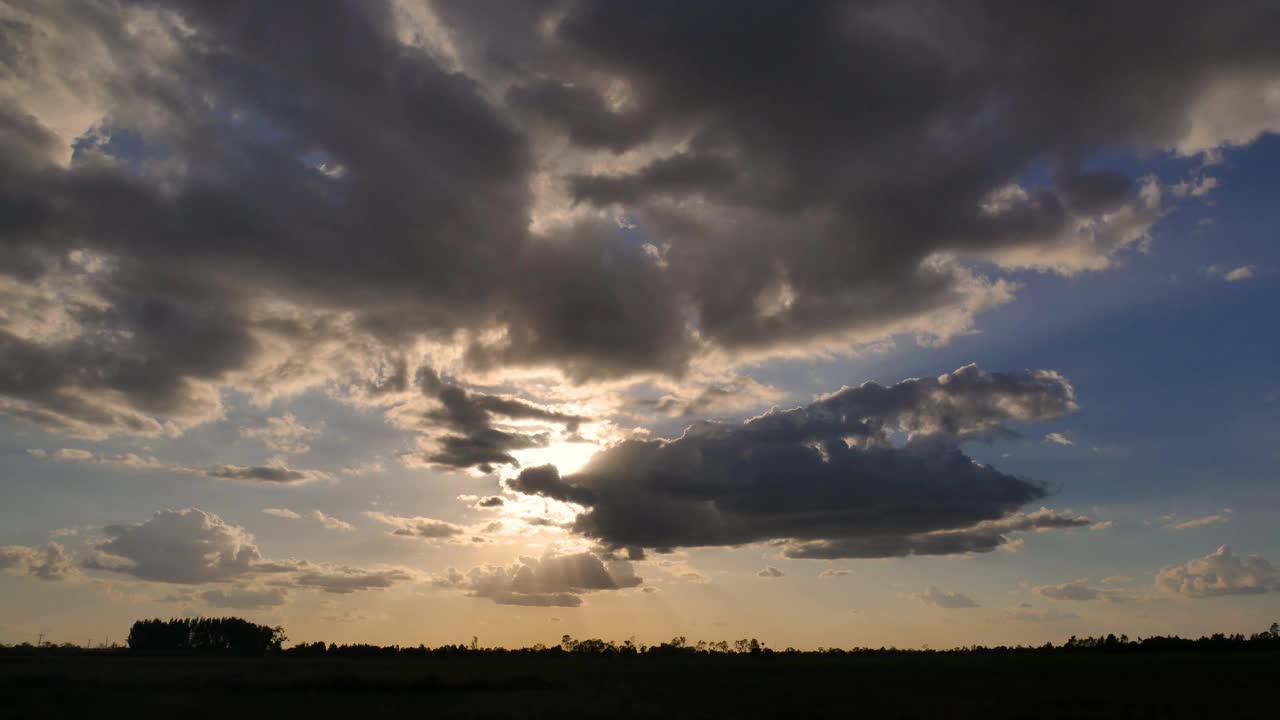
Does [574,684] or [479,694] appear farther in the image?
[574,684]

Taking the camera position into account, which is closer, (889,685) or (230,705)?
(230,705)

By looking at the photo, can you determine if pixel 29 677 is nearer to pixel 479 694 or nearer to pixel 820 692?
pixel 479 694

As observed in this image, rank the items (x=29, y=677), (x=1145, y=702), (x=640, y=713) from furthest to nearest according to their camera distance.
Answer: (x=29, y=677) < (x=1145, y=702) < (x=640, y=713)

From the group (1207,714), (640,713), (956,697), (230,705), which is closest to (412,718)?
(640,713)

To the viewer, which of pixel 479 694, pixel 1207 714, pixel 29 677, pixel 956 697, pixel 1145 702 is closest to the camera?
pixel 1207 714

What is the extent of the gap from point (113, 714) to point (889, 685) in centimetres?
9162

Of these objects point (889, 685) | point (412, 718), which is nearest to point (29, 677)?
point (412, 718)

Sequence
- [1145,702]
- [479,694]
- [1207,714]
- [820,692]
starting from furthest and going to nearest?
[479,694] → [820,692] → [1145,702] → [1207,714]

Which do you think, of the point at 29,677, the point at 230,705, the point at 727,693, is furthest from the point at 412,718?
the point at 29,677

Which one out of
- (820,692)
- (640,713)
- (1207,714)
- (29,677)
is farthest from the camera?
(29,677)

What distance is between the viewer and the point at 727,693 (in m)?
111

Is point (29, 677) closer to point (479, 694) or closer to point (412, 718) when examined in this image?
point (479, 694)

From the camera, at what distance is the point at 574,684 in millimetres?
138000

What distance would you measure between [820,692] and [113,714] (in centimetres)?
7493
